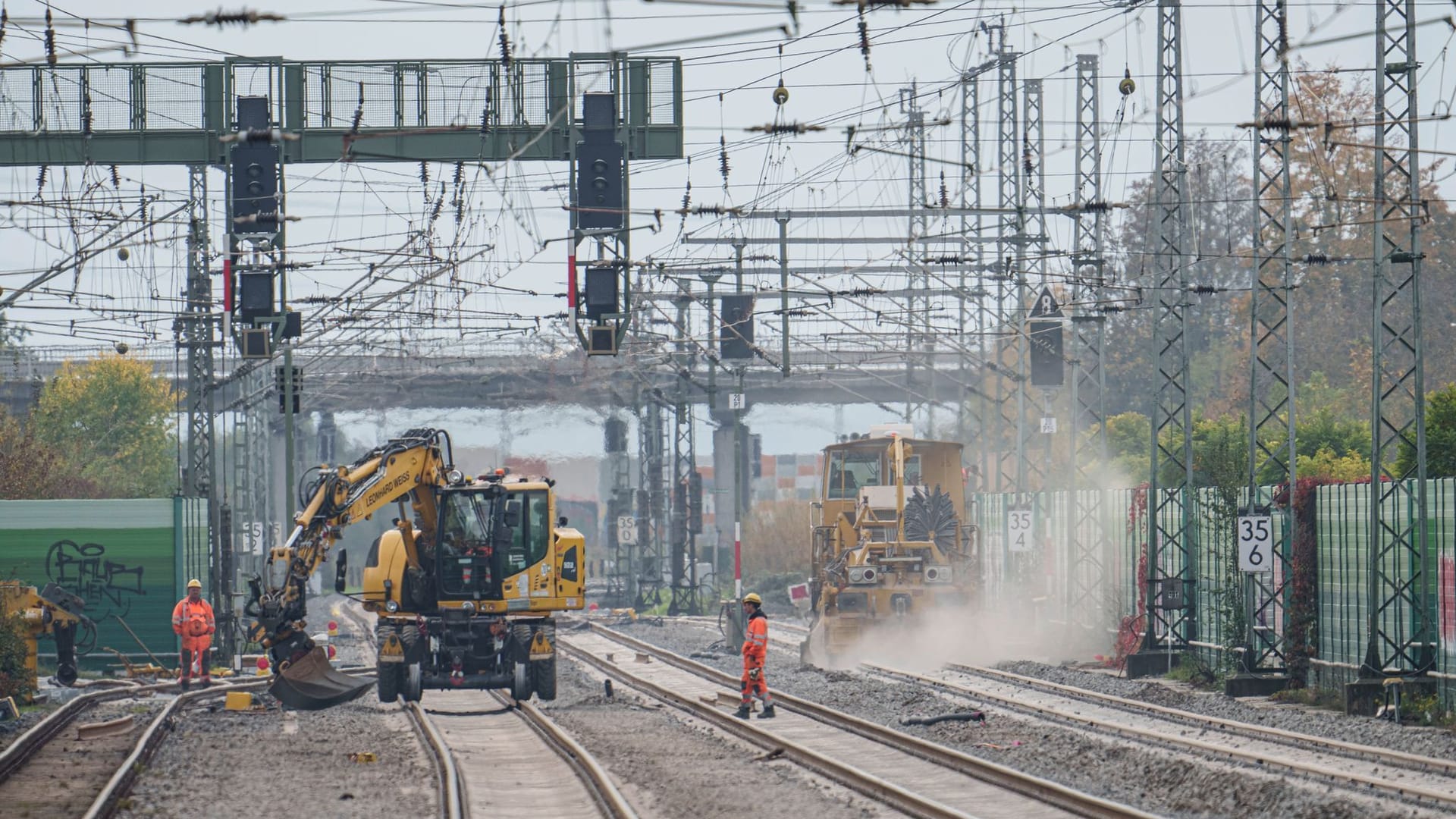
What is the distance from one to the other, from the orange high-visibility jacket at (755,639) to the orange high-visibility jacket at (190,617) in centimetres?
949

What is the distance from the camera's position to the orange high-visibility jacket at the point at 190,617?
2666 cm

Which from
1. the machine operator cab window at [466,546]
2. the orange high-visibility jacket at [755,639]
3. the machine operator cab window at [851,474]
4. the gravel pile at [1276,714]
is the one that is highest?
the machine operator cab window at [851,474]

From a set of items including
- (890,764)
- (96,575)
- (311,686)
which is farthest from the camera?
(96,575)

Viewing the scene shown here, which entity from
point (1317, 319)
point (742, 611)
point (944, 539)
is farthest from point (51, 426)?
point (1317, 319)

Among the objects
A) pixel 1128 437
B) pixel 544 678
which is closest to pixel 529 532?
pixel 544 678

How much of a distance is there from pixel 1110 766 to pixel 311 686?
409 inches

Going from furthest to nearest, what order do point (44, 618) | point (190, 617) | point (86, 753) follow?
point (44, 618)
point (190, 617)
point (86, 753)

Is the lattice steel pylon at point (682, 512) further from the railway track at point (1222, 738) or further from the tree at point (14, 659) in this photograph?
the tree at point (14, 659)

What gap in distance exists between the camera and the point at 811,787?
15.8 metres

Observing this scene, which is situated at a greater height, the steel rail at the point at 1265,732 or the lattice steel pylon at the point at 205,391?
the lattice steel pylon at the point at 205,391

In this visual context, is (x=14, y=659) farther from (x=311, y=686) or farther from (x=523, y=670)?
(x=523, y=670)

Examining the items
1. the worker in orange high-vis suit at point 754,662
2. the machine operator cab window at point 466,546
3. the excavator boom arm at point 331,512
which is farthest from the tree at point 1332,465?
the excavator boom arm at point 331,512

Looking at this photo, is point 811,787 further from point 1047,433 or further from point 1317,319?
point 1317,319

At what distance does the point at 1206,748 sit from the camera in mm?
17531
